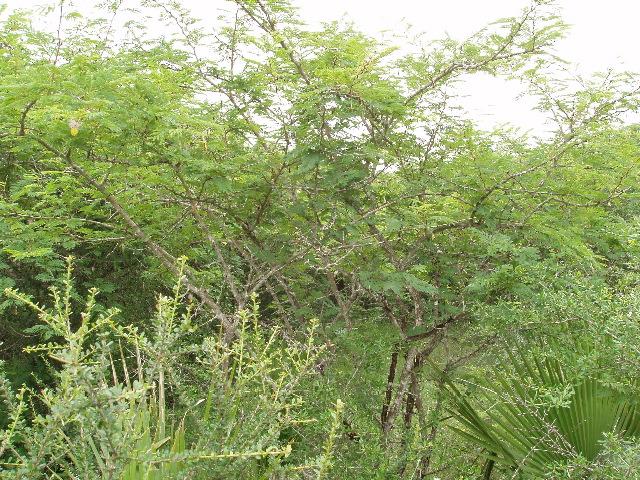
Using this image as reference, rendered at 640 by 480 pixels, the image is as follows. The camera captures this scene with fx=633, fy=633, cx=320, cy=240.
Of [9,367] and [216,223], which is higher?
[216,223]

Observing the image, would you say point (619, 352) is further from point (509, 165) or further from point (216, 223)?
point (216, 223)

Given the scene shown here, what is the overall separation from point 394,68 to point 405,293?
1462mm

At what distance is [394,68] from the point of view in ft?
13.3

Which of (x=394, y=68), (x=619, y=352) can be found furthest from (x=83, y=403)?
(x=394, y=68)

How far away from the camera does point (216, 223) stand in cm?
405

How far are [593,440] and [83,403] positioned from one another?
281cm

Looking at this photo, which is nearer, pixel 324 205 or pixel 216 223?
pixel 324 205

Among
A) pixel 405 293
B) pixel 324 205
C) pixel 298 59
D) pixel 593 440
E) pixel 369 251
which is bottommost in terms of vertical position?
pixel 593 440

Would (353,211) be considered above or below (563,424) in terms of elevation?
above

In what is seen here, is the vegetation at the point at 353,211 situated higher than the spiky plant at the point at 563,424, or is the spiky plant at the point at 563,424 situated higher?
the vegetation at the point at 353,211

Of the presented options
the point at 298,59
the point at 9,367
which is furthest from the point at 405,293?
the point at 9,367

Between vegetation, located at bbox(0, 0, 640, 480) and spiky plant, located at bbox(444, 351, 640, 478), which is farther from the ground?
vegetation, located at bbox(0, 0, 640, 480)

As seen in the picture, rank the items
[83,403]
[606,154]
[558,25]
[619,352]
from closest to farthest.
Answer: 1. [83,403]
2. [619,352]
3. [558,25]
4. [606,154]

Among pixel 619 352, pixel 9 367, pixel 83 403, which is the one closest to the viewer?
pixel 83 403
